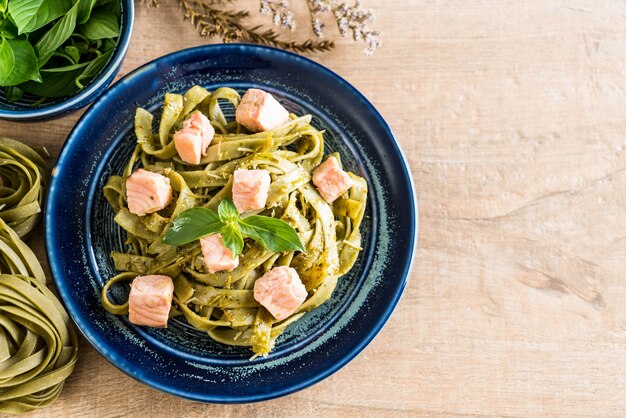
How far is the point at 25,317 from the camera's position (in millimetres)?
3227

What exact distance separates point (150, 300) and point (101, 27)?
1.45 m

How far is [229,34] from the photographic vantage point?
362 centimetres

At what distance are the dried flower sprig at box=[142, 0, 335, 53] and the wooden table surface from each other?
0.10 metres

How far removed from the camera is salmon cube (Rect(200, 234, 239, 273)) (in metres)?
3.10

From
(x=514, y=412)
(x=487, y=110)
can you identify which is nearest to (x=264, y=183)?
(x=487, y=110)

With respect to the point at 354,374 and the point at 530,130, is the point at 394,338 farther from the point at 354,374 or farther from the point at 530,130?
the point at 530,130

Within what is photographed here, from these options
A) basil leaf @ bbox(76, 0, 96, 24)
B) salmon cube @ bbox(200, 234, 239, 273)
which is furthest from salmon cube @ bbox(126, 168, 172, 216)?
basil leaf @ bbox(76, 0, 96, 24)

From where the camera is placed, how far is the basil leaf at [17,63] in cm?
310

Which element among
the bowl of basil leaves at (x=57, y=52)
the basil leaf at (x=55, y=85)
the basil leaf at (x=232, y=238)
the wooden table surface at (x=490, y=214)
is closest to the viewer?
the basil leaf at (x=232, y=238)

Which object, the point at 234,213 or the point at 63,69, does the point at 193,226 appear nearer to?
the point at 234,213

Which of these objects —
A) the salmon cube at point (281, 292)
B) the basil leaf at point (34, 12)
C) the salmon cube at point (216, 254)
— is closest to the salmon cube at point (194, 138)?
the salmon cube at point (216, 254)

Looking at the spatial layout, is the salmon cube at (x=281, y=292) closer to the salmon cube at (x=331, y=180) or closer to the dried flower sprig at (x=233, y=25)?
the salmon cube at (x=331, y=180)

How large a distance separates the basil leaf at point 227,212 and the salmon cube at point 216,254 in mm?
131

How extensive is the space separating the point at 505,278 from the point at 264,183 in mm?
1624
